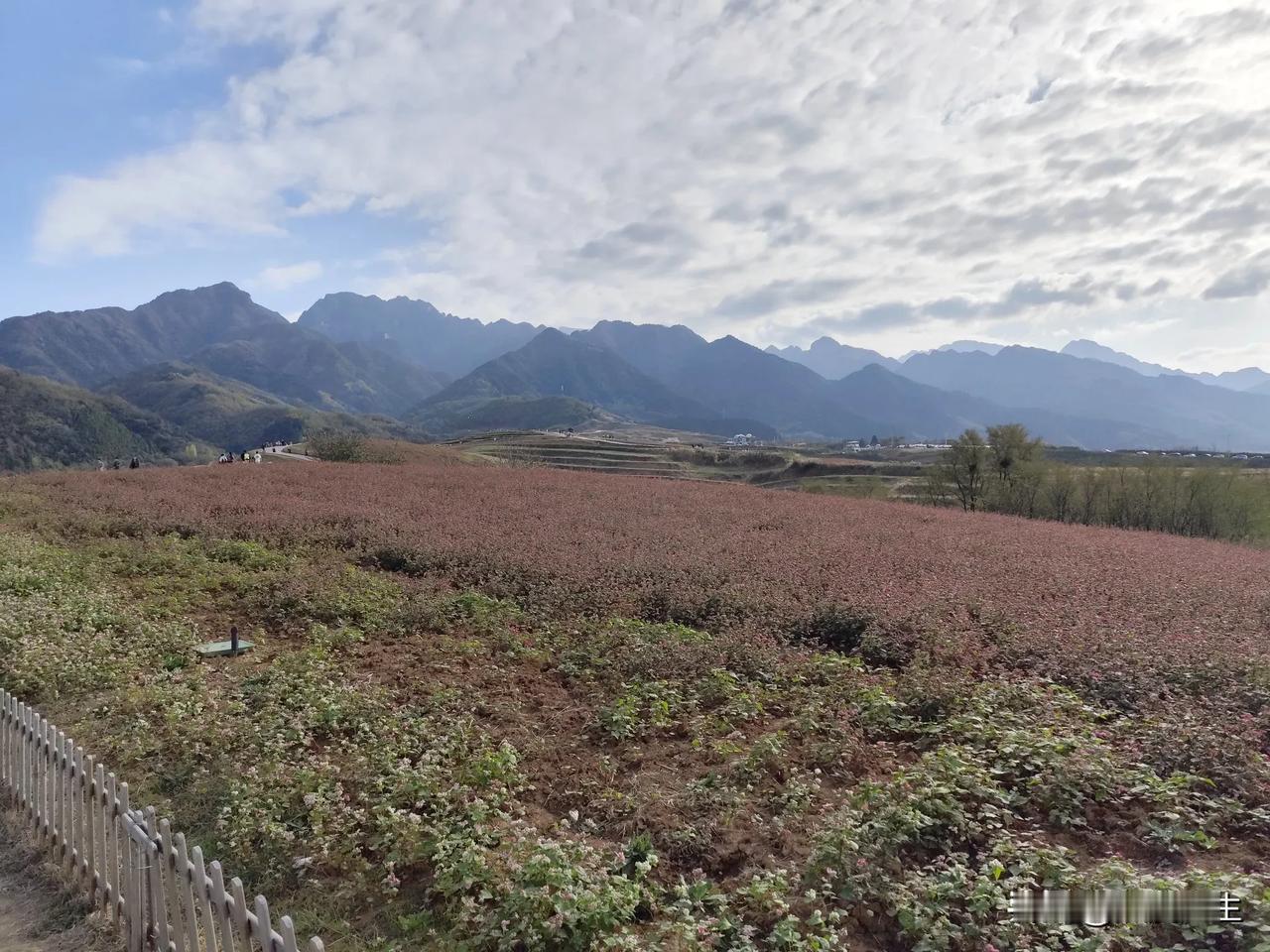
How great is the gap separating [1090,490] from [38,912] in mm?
55001

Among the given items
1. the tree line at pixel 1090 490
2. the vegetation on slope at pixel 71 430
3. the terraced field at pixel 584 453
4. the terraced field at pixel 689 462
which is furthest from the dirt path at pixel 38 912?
the vegetation on slope at pixel 71 430

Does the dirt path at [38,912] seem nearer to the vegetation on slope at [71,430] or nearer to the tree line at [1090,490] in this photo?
the tree line at [1090,490]

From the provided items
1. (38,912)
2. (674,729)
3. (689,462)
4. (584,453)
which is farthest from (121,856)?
(689,462)

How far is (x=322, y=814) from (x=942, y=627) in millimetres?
8846

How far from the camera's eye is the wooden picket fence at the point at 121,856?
13.5 feet

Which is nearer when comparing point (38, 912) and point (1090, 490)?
point (38, 912)

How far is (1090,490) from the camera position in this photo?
46.9 m

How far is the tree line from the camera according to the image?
142 ft

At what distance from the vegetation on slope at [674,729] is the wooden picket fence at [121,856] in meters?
0.74

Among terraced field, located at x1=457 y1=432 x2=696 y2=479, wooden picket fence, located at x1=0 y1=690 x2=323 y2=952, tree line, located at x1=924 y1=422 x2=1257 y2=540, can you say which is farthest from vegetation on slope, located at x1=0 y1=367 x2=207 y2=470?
wooden picket fence, located at x1=0 y1=690 x2=323 y2=952

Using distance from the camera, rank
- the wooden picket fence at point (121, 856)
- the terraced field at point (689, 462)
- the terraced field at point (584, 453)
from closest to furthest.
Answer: the wooden picket fence at point (121, 856)
the terraced field at point (689, 462)
the terraced field at point (584, 453)

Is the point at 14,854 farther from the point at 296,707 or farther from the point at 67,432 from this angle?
the point at 67,432

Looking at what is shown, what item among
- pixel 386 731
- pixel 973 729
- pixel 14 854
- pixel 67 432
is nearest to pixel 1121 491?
pixel 973 729

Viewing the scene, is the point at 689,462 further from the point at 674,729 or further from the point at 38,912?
the point at 38,912
